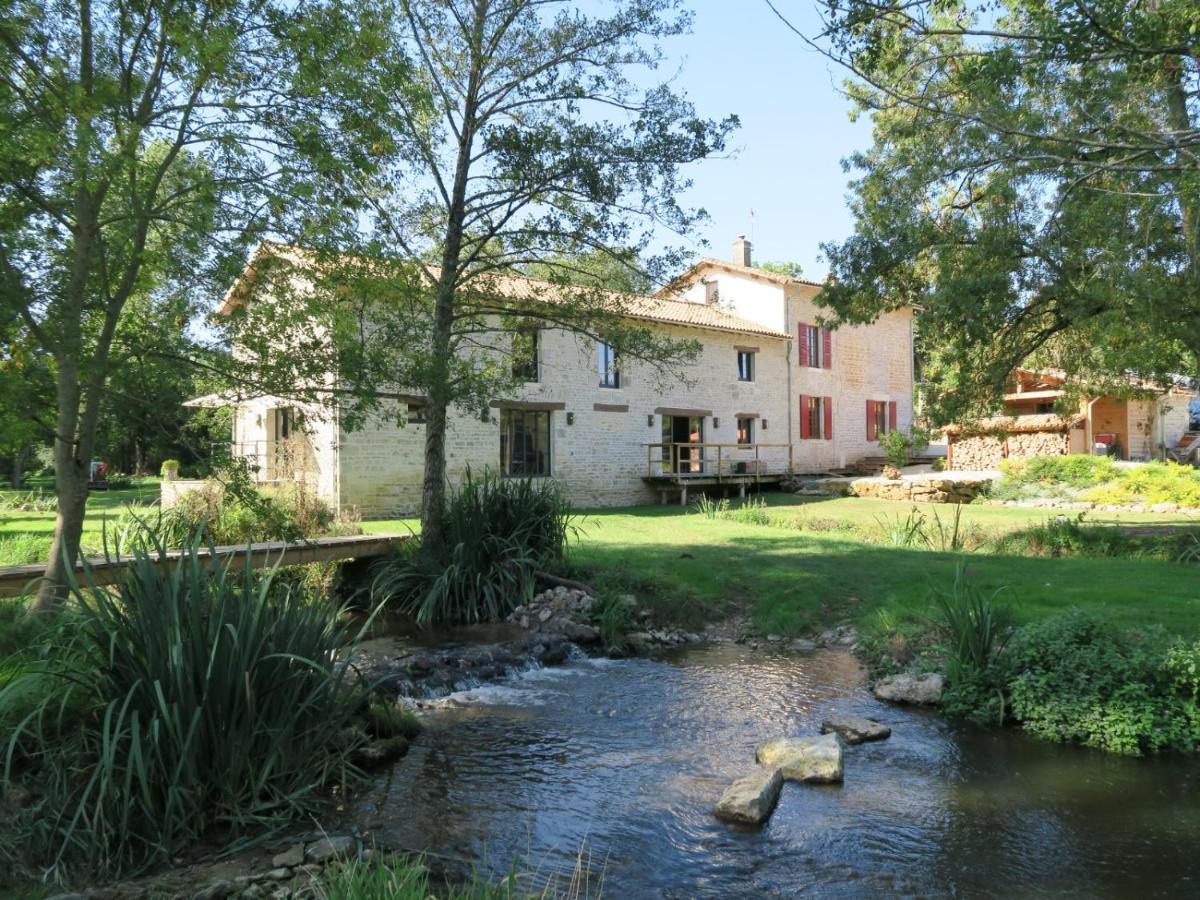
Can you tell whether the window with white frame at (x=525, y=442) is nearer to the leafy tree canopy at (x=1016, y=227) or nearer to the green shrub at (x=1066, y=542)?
the leafy tree canopy at (x=1016, y=227)

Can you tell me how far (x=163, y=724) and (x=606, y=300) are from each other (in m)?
8.34

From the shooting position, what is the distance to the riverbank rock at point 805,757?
17.1 feet

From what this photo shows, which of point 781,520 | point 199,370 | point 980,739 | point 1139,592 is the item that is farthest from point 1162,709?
point 781,520

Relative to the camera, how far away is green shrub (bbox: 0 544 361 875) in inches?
153

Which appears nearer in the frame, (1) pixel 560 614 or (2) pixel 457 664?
(2) pixel 457 664

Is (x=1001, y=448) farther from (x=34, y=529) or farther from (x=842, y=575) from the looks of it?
(x=34, y=529)

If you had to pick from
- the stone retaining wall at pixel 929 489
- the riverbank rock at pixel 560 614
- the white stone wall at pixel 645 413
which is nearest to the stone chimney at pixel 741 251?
the white stone wall at pixel 645 413

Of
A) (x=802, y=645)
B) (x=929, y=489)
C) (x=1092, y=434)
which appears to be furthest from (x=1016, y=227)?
(x=1092, y=434)

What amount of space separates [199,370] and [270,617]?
242 cm

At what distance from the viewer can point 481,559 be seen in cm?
1050

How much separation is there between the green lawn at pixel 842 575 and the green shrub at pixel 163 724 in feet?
18.9

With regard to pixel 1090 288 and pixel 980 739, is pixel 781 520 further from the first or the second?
pixel 980 739

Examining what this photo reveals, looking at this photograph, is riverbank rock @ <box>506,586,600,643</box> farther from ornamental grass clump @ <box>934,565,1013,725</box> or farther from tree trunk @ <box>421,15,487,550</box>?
ornamental grass clump @ <box>934,565,1013,725</box>

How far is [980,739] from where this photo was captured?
5977 millimetres
